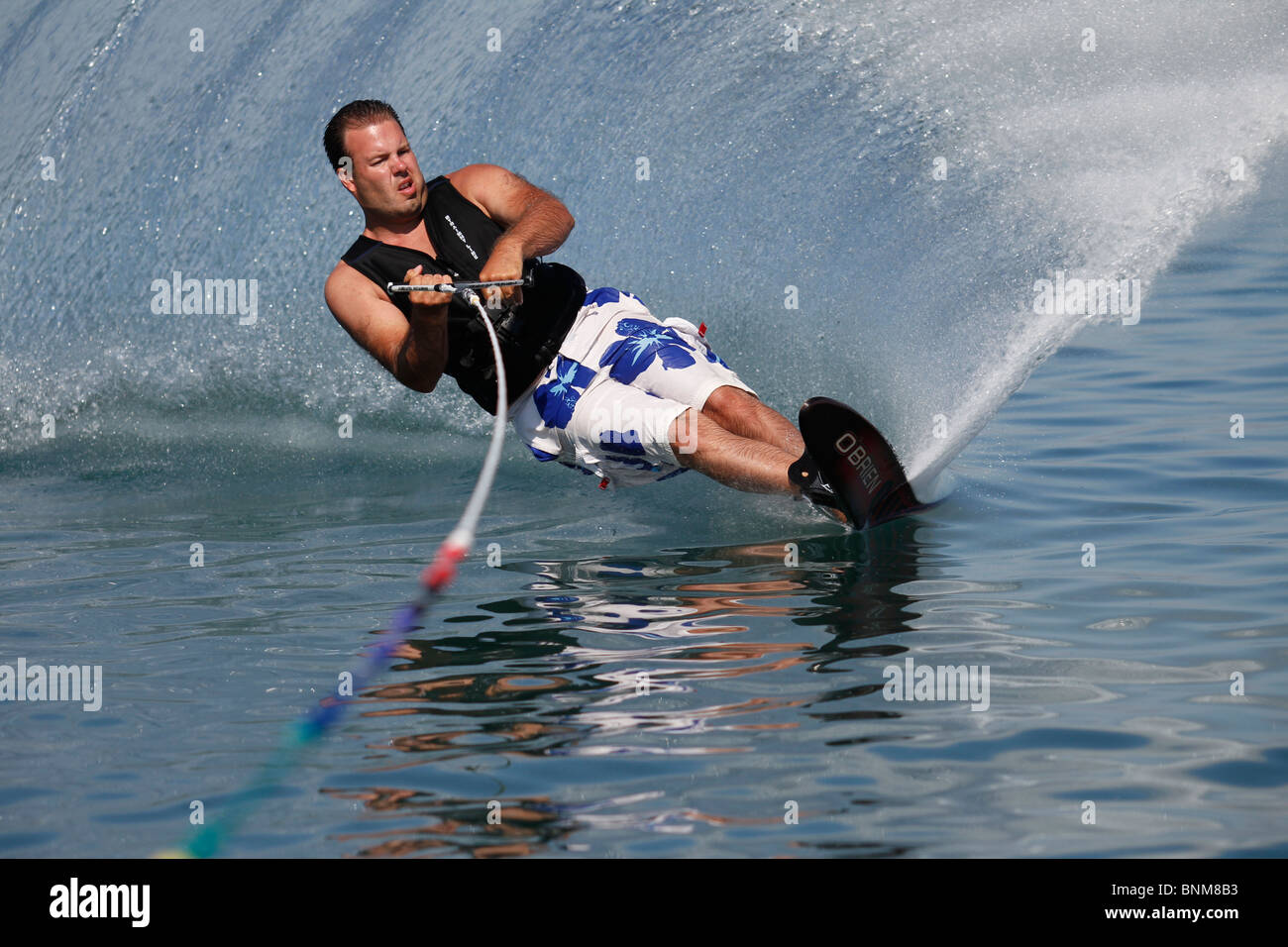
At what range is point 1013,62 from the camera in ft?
29.1

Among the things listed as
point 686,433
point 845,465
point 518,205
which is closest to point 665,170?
point 518,205

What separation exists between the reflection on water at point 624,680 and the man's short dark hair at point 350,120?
172cm

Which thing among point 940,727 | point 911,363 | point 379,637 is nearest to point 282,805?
point 379,637

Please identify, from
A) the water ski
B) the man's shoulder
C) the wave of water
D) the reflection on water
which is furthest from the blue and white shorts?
the wave of water

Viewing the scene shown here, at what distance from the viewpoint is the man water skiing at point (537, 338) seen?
5.79 m

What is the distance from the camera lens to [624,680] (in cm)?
457

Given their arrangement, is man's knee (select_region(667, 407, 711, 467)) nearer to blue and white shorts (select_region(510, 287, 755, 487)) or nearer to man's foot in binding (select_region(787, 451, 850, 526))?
blue and white shorts (select_region(510, 287, 755, 487))

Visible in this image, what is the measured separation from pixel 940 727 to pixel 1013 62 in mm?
5731

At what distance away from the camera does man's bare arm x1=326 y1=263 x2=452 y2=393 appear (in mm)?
5316

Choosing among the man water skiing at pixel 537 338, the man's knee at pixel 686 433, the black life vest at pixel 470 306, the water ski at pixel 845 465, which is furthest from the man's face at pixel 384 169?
the water ski at pixel 845 465

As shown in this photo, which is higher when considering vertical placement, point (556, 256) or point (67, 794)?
point (556, 256)

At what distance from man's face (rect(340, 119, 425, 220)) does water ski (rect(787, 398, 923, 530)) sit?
68.9 inches

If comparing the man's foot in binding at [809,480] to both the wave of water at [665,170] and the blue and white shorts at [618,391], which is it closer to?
the blue and white shorts at [618,391]
